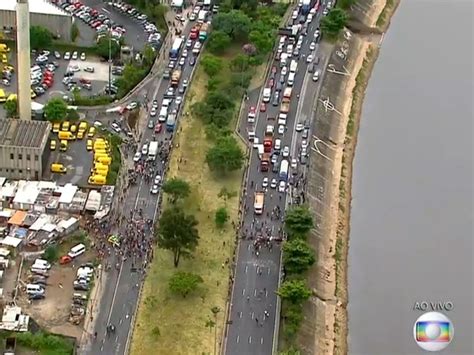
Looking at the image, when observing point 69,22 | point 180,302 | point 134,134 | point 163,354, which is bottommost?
point 163,354

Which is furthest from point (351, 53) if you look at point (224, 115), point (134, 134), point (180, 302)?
point (180, 302)

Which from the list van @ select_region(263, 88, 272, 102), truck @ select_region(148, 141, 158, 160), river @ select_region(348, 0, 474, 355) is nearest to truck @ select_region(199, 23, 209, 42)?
van @ select_region(263, 88, 272, 102)

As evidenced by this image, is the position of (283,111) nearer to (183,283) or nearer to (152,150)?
(152,150)

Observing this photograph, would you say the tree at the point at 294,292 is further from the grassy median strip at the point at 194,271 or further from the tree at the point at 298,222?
the tree at the point at 298,222

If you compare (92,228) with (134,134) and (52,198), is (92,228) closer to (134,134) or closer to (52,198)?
(52,198)

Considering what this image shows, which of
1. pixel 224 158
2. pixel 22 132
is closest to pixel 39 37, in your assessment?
pixel 22 132

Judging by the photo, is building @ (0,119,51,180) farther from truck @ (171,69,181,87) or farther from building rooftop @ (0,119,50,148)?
truck @ (171,69,181,87)
